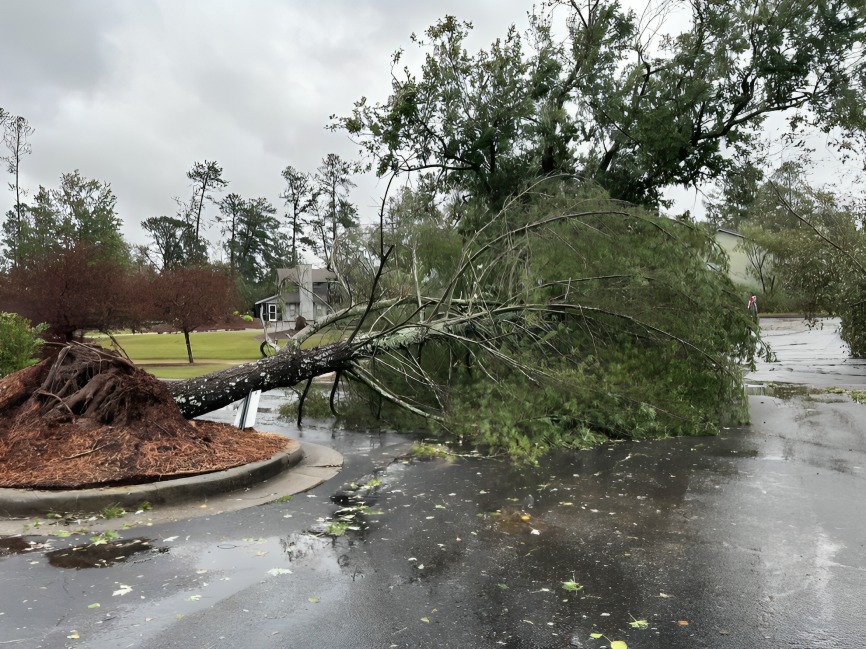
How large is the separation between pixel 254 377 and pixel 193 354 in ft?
74.6

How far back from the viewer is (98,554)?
4.24 metres

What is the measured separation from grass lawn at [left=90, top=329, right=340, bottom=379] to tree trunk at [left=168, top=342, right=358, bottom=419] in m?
10.1

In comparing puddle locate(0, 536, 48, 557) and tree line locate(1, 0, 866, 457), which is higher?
tree line locate(1, 0, 866, 457)

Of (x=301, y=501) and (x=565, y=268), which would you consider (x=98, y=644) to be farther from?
(x=565, y=268)

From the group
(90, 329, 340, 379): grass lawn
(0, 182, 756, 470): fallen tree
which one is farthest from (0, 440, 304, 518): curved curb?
(90, 329, 340, 379): grass lawn

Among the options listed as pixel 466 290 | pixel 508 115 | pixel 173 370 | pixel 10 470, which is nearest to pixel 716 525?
pixel 10 470

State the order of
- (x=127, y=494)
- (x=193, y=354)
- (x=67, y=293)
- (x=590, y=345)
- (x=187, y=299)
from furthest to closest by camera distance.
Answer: (x=193, y=354) → (x=187, y=299) → (x=67, y=293) → (x=590, y=345) → (x=127, y=494)

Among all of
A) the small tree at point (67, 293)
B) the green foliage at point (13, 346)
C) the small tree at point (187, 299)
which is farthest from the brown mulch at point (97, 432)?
the small tree at point (187, 299)

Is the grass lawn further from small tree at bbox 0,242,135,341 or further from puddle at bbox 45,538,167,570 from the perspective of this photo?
puddle at bbox 45,538,167,570

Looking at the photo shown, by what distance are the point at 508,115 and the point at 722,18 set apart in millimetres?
4918

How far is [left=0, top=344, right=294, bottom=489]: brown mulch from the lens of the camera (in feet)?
17.8

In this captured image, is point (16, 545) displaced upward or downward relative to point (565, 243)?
downward

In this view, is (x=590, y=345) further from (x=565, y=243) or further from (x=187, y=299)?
(x=187, y=299)

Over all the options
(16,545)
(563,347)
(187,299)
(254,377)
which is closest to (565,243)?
(563,347)
